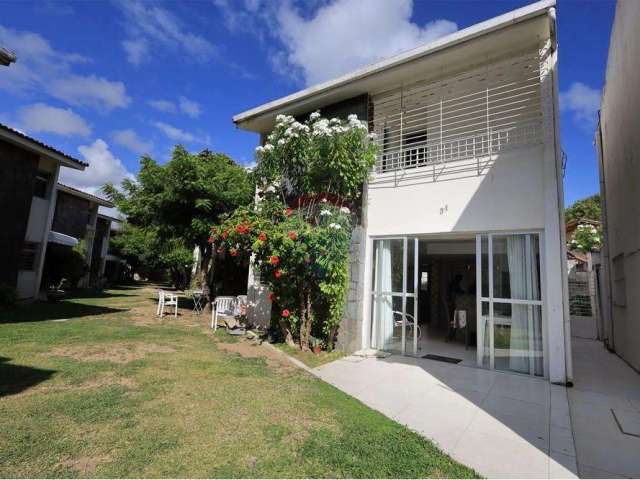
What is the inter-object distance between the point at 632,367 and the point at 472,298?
393 centimetres

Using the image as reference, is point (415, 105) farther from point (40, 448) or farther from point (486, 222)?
point (40, 448)

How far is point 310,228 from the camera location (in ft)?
26.1

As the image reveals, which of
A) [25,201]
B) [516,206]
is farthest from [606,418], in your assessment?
[25,201]

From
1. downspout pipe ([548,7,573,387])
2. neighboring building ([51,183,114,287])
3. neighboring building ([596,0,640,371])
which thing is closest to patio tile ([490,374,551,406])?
downspout pipe ([548,7,573,387])

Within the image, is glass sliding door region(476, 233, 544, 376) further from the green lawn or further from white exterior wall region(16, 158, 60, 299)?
white exterior wall region(16, 158, 60, 299)

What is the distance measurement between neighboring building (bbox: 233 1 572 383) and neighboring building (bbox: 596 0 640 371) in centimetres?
267

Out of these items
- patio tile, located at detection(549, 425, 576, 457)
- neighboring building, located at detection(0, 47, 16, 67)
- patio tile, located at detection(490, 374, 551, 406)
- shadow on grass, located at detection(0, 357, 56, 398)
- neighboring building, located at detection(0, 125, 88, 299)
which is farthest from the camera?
neighboring building, located at detection(0, 125, 88, 299)

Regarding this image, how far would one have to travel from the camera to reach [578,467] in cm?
348

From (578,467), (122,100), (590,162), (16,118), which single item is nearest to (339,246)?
(578,467)

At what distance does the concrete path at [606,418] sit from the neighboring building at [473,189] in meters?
0.77

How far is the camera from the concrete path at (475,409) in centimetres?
362

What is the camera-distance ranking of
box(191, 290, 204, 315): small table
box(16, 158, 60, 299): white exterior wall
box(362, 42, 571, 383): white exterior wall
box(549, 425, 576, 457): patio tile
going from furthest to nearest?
box(16, 158, 60, 299): white exterior wall < box(191, 290, 204, 315): small table < box(362, 42, 571, 383): white exterior wall < box(549, 425, 576, 457): patio tile

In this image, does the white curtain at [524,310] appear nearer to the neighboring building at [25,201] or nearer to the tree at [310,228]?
the tree at [310,228]

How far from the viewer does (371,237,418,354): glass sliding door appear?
854 cm
